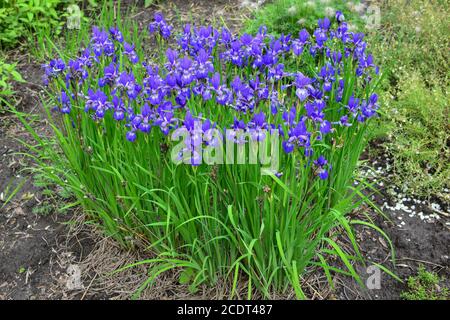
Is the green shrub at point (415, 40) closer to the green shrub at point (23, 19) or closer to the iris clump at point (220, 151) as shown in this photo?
the iris clump at point (220, 151)

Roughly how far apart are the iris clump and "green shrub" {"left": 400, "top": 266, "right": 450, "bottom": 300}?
513mm

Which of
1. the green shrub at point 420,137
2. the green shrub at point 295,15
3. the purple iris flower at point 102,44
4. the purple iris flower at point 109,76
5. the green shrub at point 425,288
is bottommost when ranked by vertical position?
the green shrub at point 425,288

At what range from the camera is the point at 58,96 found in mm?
2986

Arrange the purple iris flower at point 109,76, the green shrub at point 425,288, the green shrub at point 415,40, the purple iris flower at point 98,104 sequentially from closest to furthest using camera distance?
the purple iris flower at point 98,104 < the purple iris flower at point 109,76 < the green shrub at point 425,288 < the green shrub at point 415,40

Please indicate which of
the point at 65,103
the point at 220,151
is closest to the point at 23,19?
the point at 65,103

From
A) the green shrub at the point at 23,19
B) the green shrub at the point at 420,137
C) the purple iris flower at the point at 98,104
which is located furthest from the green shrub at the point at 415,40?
the green shrub at the point at 23,19

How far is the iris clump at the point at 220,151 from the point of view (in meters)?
2.41

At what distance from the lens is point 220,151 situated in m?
2.42

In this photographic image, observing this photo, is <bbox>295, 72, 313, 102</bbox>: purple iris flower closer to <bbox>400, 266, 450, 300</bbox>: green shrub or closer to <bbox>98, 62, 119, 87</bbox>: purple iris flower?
<bbox>98, 62, 119, 87</bbox>: purple iris flower

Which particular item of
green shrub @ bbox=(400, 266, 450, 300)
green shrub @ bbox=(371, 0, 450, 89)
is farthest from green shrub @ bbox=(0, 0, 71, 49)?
green shrub @ bbox=(400, 266, 450, 300)

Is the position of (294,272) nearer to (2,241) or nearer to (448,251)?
(448,251)

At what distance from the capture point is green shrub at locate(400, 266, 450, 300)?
2.89 metres

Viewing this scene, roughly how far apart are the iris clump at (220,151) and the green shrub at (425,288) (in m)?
0.51

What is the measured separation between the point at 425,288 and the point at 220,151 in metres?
1.53
